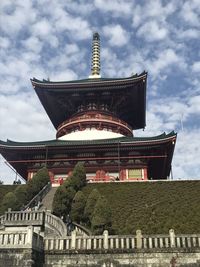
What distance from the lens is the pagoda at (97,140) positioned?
42.8 metres

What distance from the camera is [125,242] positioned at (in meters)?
18.8

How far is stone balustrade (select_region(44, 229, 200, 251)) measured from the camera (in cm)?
1848

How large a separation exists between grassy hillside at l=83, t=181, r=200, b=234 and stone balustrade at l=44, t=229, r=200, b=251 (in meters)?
5.87

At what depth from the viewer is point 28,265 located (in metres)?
16.7

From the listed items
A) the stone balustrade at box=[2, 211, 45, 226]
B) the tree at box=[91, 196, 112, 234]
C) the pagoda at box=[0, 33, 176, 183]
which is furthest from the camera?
the pagoda at box=[0, 33, 176, 183]

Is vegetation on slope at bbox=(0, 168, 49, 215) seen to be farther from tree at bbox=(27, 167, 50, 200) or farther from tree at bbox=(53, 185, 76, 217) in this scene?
tree at bbox=(53, 185, 76, 217)

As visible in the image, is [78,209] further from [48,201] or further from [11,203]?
[48,201]

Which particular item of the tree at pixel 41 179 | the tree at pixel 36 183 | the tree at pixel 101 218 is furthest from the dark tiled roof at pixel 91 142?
the tree at pixel 101 218

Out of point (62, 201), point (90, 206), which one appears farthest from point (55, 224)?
point (62, 201)

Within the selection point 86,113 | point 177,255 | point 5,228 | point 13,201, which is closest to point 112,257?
point 177,255

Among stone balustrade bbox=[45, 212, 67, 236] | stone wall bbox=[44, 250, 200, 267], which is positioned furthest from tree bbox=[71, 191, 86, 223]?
stone wall bbox=[44, 250, 200, 267]

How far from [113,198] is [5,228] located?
1292 cm

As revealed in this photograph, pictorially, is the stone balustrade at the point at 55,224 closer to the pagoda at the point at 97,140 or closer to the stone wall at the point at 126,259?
the stone wall at the point at 126,259

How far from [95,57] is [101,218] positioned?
41.9m
